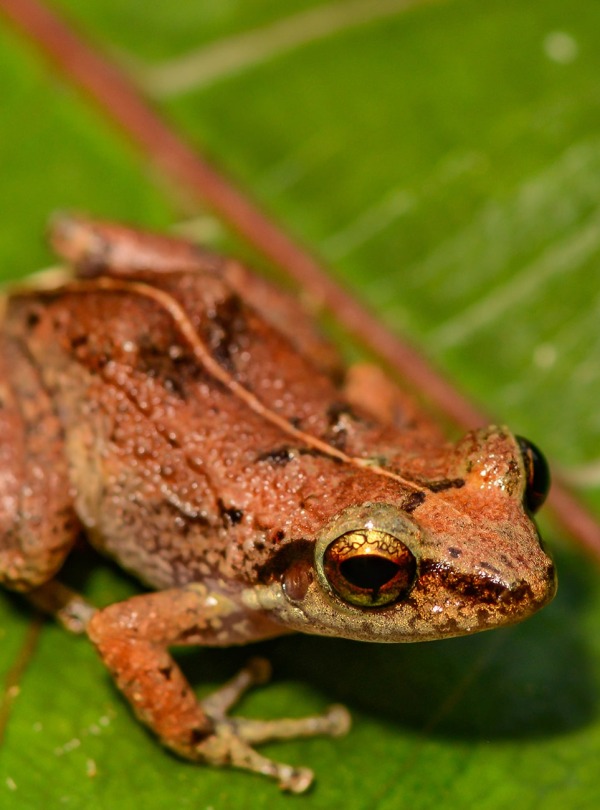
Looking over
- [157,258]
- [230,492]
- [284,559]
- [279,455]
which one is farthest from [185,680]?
[157,258]

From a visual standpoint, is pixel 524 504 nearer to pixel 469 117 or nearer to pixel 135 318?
pixel 135 318

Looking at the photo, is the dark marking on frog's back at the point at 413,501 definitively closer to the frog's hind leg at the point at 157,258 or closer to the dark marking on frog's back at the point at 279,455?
the dark marking on frog's back at the point at 279,455

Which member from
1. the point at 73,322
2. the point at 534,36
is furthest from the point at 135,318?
the point at 534,36

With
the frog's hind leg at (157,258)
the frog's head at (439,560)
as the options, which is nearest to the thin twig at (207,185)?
the frog's hind leg at (157,258)

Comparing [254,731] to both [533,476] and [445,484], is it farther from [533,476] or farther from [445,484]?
[533,476]

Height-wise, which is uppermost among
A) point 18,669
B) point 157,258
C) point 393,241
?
point 393,241

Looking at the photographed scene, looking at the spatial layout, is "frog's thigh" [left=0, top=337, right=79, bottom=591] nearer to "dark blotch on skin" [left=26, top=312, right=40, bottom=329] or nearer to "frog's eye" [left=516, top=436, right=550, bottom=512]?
"dark blotch on skin" [left=26, top=312, right=40, bottom=329]
